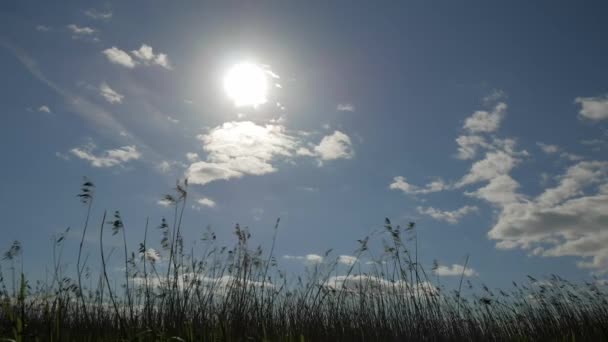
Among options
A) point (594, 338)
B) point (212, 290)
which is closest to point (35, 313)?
point (212, 290)

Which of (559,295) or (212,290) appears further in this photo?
(559,295)

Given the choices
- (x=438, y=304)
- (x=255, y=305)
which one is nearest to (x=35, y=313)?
(x=255, y=305)

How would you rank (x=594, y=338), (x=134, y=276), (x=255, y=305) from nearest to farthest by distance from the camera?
(x=255, y=305), (x=134, y=276), (x=594, y=338)

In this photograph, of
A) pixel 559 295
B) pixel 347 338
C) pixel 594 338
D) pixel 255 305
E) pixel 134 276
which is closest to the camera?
pixel 255 305

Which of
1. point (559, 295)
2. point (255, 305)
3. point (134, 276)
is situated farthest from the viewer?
point (559, 295)

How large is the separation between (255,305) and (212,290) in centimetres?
59

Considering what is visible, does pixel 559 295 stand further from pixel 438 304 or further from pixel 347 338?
pixel 347 338

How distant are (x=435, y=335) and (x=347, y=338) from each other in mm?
1454

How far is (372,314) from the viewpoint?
22.2 ft

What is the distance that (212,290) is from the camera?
5.39 metres

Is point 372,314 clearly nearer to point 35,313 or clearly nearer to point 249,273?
point 249,273

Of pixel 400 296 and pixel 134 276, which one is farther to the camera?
pixel 400 296

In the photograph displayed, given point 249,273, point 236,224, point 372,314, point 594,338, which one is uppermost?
point 236,224

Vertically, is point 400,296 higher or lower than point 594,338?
higher
